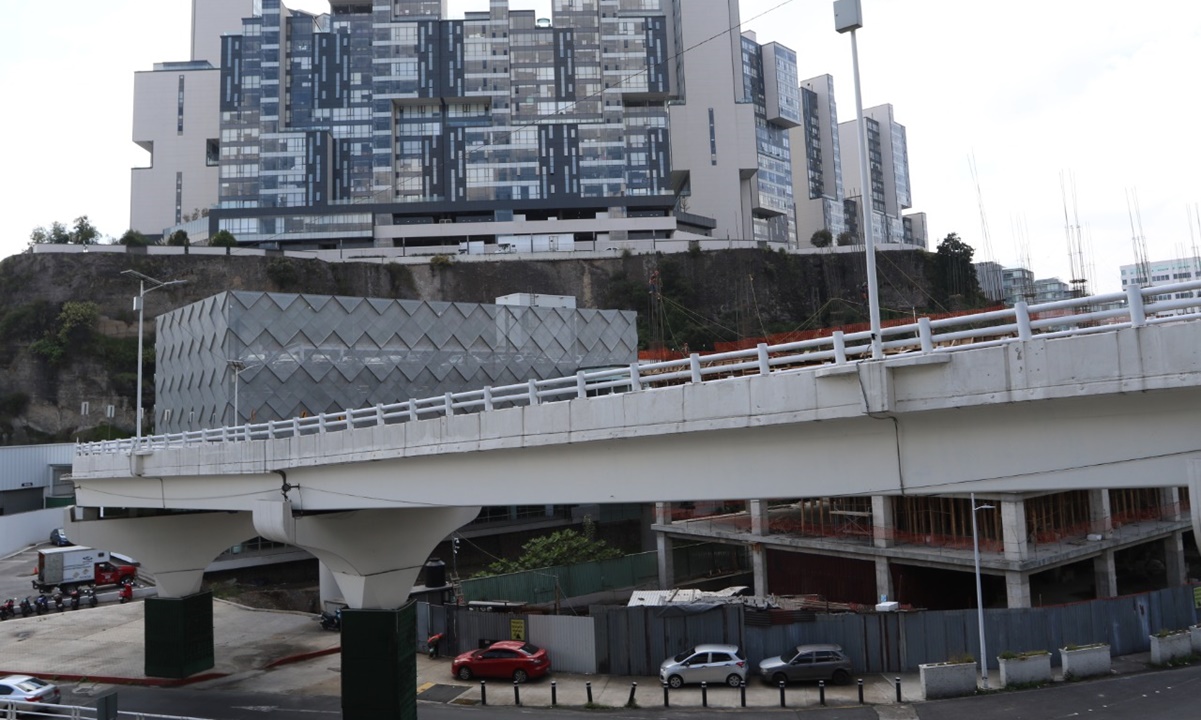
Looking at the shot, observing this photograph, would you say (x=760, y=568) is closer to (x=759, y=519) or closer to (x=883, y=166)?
(x=759, y=519)

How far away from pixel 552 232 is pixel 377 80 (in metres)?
33.0

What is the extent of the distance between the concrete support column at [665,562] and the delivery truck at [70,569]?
88.0 feet

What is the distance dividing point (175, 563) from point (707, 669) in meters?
17.7

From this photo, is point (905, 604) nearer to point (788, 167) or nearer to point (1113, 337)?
point (1113, 337)

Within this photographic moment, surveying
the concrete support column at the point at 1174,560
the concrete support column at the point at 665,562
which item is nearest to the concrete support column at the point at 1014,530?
the concrete support column at the point at 1174,560

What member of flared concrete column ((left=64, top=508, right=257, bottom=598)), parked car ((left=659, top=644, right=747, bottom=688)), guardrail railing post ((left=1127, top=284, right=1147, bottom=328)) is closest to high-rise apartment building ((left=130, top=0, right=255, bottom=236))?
flared concrete column ((left=64, top=508, right=257, bottom=598))

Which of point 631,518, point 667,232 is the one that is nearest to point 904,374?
point 631,518

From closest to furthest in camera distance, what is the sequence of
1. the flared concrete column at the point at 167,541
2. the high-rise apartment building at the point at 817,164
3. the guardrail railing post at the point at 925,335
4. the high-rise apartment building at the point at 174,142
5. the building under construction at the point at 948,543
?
1. the guardrail railing post at the point at 925,335
2. the flared concrete column at the point at 167,541
3. the building under construction at the point at 948,543
4. the high-rise apartment building at the point at 174,142
5. the high-rise apartment building at the point at 817,164

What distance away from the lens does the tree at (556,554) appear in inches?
1511

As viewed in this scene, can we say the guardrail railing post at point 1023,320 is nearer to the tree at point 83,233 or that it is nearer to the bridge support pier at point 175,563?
the bridge support pier at point 175,563

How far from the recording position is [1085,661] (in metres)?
25.6

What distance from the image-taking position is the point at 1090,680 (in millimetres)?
25266

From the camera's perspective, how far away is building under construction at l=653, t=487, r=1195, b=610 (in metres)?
33.9

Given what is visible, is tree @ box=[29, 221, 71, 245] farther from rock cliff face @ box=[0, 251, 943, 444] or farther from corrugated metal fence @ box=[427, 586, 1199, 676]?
corrugated metal fence @ box=[427, 586, 1199, 676]
